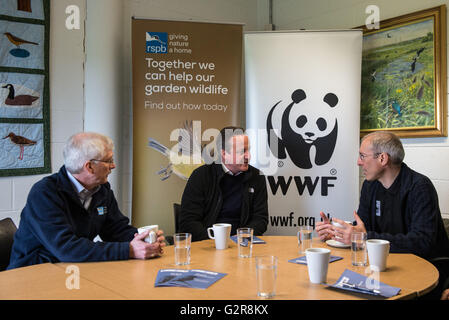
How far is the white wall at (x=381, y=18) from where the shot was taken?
3.07 metres

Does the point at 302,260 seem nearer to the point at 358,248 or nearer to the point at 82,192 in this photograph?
the point at 358,248

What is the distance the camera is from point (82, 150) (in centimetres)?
181

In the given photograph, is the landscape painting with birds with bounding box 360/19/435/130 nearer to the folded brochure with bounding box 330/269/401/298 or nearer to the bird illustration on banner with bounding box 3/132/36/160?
the folded brochure with bounding box 330/269/401/298

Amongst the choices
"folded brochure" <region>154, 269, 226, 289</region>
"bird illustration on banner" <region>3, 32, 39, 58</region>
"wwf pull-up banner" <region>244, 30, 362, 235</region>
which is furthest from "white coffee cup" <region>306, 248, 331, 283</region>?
"bird illustration on banner" <region>3, 32, 39, 58</region>

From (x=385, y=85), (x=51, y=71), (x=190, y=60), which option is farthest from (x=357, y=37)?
(x=51, y=71)

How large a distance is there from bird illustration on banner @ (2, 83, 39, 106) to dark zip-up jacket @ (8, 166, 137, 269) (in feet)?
4.97

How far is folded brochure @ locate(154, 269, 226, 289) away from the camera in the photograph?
1.28 meters

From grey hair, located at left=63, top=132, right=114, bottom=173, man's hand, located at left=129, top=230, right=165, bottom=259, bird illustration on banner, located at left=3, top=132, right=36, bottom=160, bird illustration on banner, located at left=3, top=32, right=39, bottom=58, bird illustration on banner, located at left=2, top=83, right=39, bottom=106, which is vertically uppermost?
bird illustration on banner, located at left=3, top=32, right=39, bottom=58

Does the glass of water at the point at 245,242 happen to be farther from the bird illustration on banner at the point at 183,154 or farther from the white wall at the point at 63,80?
the white wall at the point at 63,80

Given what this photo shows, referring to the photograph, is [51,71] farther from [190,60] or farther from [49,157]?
[190,60]

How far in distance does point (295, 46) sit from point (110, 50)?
5.17 feet

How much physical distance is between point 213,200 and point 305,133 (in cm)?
111

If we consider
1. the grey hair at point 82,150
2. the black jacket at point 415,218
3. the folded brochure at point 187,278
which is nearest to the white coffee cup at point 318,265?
the folded brochure at point 187,278
